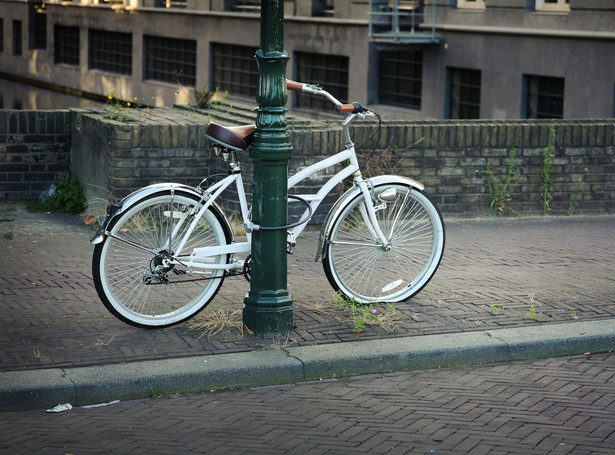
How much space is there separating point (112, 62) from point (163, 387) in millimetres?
32526

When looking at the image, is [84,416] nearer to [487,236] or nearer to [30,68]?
[487,236]

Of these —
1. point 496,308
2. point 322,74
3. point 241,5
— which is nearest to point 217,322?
point 496,308

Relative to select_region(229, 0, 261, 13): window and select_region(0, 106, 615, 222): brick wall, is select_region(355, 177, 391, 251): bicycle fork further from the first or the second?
select_region(229, 0, 261, 13): window

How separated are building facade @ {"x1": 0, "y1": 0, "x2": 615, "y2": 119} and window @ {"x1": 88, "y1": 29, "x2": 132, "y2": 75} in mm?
52

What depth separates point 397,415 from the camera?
4973mm

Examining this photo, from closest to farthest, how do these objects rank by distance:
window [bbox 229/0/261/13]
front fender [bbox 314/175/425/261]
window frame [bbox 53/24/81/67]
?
front fender [bbox 314/175/425/261] → window [bbox 229/0/261/13] → window frame [bbox 53/24/81/67]

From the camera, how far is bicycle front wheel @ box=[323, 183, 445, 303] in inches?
259

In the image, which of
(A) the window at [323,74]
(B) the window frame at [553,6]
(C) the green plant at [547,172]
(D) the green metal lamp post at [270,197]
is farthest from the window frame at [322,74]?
(D) the green metal lamp post at [270,197]

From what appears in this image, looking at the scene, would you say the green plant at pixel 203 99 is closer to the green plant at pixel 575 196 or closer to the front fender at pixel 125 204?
the green plant at pixel 575 196

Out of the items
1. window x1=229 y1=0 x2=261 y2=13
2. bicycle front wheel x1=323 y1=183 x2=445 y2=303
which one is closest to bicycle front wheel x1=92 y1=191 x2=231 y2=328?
bicycle front wheel x1=323 y1=183 x2=445 y2=303

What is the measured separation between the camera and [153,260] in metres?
6.02

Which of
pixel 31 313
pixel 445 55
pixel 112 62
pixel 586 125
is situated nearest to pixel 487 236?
pixel 586 125

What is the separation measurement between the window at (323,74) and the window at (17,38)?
20190 millimetres

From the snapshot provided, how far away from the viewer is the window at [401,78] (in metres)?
24.0
